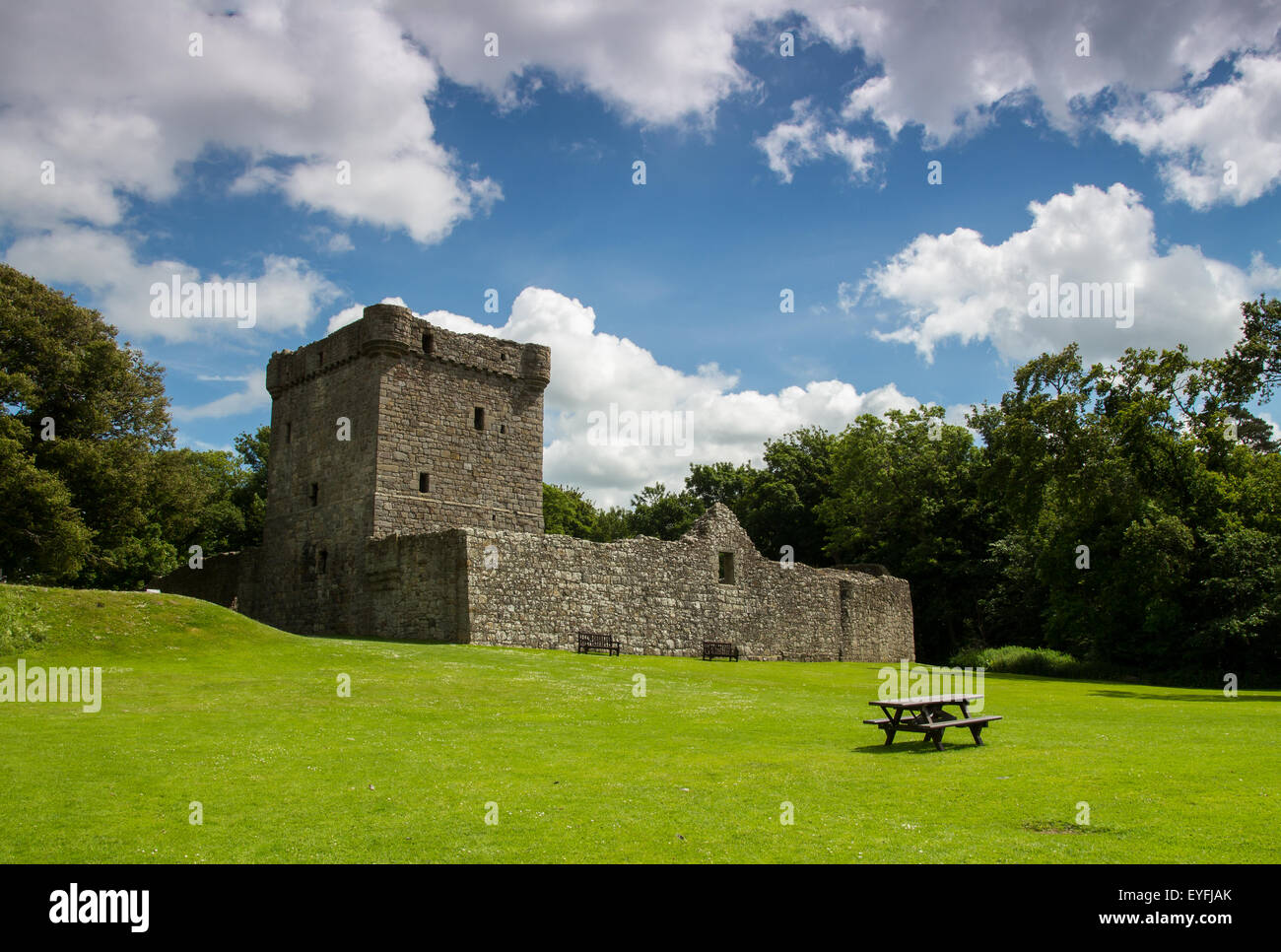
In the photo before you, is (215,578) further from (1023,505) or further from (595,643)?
(1023,505)

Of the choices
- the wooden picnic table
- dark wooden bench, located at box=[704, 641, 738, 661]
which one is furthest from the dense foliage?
the wooden picnic table

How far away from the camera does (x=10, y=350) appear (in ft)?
97.1

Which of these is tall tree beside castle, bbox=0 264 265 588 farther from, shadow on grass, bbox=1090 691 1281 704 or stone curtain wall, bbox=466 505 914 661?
shadow on grass, bbox=1090 691 1281 704

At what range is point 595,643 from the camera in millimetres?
28172

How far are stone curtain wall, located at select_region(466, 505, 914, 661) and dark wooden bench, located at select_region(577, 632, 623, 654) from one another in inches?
15.6

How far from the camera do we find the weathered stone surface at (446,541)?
27391mm

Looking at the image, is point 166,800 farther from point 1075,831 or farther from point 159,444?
point 159,444

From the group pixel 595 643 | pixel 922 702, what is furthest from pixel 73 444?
pixel 922 702

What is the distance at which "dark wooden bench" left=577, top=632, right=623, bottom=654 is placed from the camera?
27.7m

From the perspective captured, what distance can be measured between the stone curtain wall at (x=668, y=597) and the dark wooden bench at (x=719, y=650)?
0.47m

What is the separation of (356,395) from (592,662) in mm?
12709

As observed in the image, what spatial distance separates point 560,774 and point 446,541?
16.7 m

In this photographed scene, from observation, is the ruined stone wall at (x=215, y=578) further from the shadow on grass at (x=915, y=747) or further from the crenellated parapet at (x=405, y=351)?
the shadow on grass at (x=915, y=747)
